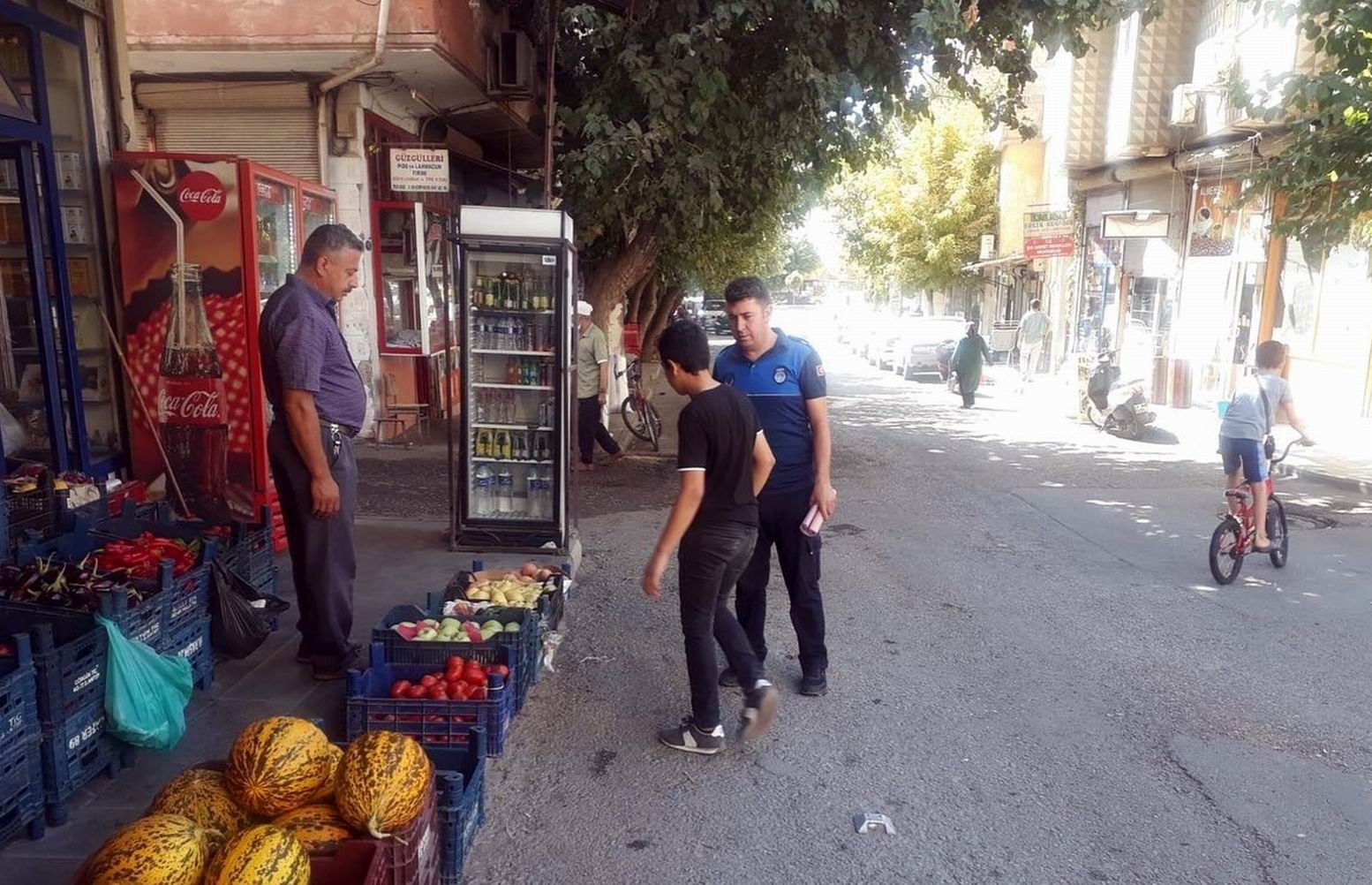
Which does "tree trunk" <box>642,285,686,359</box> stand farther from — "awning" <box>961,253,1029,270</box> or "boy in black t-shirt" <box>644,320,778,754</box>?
"boy in black t-shirt" <box>644,320,778,754</box>

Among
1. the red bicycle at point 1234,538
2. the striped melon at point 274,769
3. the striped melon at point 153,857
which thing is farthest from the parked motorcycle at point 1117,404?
the striped melon at point 153,857

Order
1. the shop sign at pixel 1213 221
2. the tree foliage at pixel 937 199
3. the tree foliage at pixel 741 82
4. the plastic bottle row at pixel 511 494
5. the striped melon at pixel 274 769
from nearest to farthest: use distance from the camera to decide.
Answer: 1. the striped melon at pixel 274 769
2. the plastic bottle row at pixel 511 494
3. the tree foliage at pixel 741 82
4. the shop sign at pixel 1213 221
5. the tree foliage at pixel 937 199

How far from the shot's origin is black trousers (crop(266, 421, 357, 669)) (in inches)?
173

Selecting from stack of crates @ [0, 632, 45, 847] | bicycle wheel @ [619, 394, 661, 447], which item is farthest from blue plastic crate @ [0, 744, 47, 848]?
bicycle wheel @ [619, 394, 661, 447]

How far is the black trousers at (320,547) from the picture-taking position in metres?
4.39

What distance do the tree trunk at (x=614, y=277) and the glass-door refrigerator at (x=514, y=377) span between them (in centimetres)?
351

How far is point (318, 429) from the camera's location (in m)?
4.29

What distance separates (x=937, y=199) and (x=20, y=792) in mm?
35291

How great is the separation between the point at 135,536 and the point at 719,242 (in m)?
12.5

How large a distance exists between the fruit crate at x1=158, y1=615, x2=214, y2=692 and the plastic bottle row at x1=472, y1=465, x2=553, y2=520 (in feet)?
9.68

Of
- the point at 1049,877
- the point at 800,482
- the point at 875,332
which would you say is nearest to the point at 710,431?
the point at 800,482

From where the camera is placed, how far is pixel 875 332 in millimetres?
30375

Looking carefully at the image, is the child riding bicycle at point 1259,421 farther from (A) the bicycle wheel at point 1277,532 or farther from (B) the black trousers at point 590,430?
(B) the black trousers at point 590,430

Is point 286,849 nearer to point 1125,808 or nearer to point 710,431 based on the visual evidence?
point 710,431
